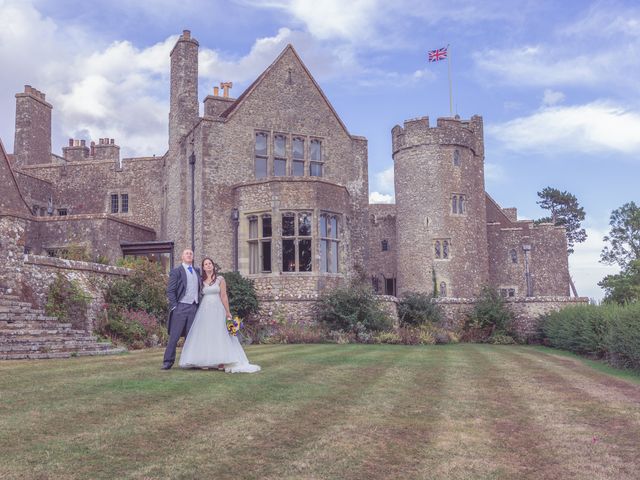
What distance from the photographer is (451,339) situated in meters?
25.0

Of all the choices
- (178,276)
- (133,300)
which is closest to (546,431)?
(178,276)

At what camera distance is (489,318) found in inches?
1059

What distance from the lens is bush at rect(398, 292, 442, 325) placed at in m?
25.5

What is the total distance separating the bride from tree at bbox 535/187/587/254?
55.0 metres

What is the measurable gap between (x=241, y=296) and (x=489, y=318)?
37.5 feet

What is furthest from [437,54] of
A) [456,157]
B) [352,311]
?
[352,311]

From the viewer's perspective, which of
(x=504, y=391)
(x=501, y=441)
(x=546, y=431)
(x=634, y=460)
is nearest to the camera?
(x=634, y=460)

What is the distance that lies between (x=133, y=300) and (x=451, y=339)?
41.7 ft

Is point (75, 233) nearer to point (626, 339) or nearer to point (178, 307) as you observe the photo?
point (178, 307)

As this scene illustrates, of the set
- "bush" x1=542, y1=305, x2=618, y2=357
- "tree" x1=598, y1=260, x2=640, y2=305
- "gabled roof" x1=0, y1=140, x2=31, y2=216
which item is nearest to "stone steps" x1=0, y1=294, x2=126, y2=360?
"gabled roof" x1=0, y1=140, x2=31, y2=216

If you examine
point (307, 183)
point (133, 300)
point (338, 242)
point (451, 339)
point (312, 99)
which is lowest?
point (451, 339)

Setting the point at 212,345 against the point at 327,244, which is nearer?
the point at 212,345

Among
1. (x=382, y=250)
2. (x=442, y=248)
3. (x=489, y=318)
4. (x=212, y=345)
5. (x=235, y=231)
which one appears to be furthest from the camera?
(x=382, y=250)

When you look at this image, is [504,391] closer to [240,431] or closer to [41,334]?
[240,431]
